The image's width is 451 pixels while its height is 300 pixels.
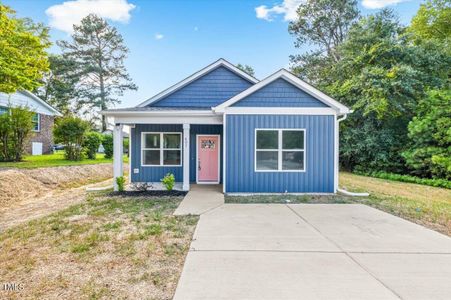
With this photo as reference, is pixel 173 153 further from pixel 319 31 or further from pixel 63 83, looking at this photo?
pixel 63 83

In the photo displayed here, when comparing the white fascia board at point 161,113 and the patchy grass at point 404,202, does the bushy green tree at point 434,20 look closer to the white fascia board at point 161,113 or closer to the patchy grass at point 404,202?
the patchy grass at point 404,202

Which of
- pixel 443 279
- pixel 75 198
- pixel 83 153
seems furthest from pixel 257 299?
pixel 83 153

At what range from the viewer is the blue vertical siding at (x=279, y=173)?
9.32m

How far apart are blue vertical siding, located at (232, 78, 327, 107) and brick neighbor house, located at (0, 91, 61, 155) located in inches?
682

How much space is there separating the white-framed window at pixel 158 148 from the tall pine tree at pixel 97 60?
912 inches

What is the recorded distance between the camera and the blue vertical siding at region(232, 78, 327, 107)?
9.35 metres

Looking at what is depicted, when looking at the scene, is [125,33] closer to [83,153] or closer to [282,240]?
[83,153]

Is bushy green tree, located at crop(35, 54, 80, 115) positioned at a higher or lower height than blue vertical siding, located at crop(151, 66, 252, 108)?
higher

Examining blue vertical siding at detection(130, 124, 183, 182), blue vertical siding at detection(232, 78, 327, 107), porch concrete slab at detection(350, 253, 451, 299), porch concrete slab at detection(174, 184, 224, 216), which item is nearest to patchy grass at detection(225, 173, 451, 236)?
porch concrete slab at detection(174, 184, 224, 216)

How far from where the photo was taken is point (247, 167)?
9.36 metres

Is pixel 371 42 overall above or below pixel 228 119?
above

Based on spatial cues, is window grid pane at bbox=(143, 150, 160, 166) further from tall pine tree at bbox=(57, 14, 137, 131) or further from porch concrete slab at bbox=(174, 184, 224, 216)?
tall pine tree at bbox=(57, 14, 137, 131)

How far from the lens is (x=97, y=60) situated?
32719 millimetres

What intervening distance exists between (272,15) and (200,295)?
21.0 metres
